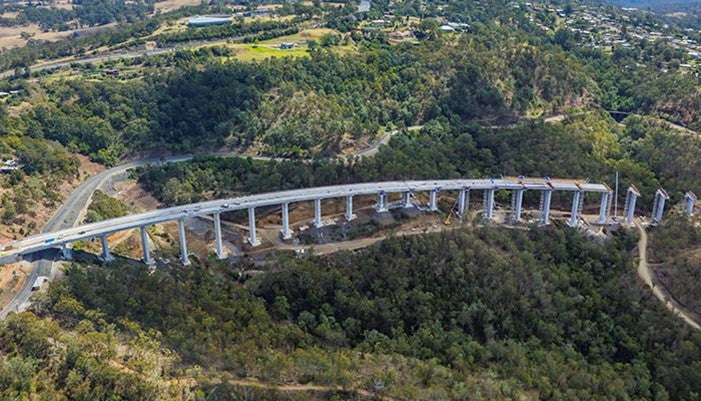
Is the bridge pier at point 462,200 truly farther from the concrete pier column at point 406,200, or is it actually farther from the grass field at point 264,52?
the grass field at point 264,52

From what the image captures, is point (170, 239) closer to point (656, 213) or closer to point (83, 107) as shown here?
point (83, 107)

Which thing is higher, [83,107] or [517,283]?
[83,107]

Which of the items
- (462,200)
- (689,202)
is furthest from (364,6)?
(689,202)

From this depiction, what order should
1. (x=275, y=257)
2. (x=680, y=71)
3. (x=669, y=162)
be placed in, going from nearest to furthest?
(x=275, y=257) < (x=669, y=162) < (x=680, y=71)

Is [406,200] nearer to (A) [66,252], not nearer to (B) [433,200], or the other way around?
(B) [433,200]

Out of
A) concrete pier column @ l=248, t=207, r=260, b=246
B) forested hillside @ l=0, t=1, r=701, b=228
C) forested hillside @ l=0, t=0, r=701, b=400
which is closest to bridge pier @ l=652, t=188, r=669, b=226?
forested hillside @ l=0, t=0, r=701, b=400

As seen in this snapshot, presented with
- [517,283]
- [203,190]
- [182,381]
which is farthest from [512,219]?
[182,381]
